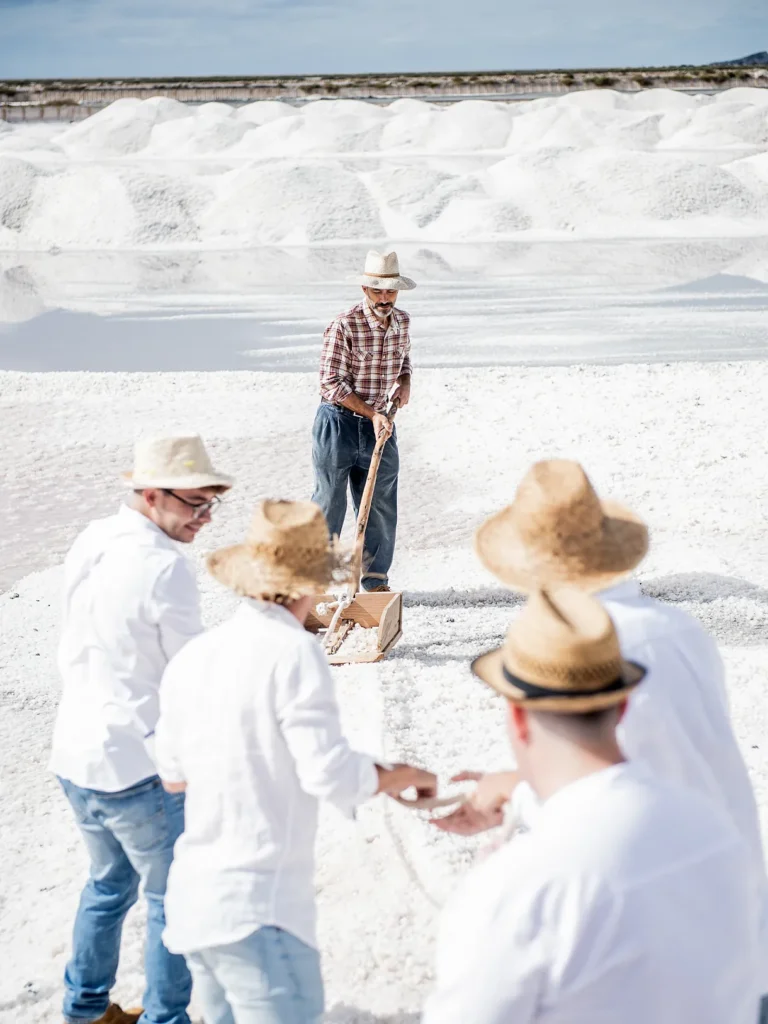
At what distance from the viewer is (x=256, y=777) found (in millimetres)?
2523

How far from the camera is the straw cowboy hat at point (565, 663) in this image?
1.83 m

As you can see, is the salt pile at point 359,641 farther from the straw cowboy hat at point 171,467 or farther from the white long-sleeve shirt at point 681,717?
the white long-sleeve shirt at point 681,717

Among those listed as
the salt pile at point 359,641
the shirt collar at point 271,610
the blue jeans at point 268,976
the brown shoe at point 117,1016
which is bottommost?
the salt pile at point 359,641

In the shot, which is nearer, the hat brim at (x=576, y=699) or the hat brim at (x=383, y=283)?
the hat brim at (x=576, y=699)

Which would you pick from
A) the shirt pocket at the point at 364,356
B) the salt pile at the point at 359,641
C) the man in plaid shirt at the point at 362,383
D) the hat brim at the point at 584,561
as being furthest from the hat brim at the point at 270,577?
the shirt pocket at the point at 364,356

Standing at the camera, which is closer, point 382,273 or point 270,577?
point 270,577

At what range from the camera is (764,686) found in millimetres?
5754

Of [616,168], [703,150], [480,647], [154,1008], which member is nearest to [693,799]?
[154,1008]

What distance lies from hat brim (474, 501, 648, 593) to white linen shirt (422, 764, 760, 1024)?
75 cm

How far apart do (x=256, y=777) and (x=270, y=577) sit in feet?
1.37

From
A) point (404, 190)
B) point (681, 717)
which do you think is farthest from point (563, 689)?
point (404, 190)

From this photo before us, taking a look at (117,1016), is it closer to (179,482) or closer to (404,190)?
(179,482)

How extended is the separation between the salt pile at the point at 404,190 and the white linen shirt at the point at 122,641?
89.7ft

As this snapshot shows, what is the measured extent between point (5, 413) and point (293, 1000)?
10.4 metres
